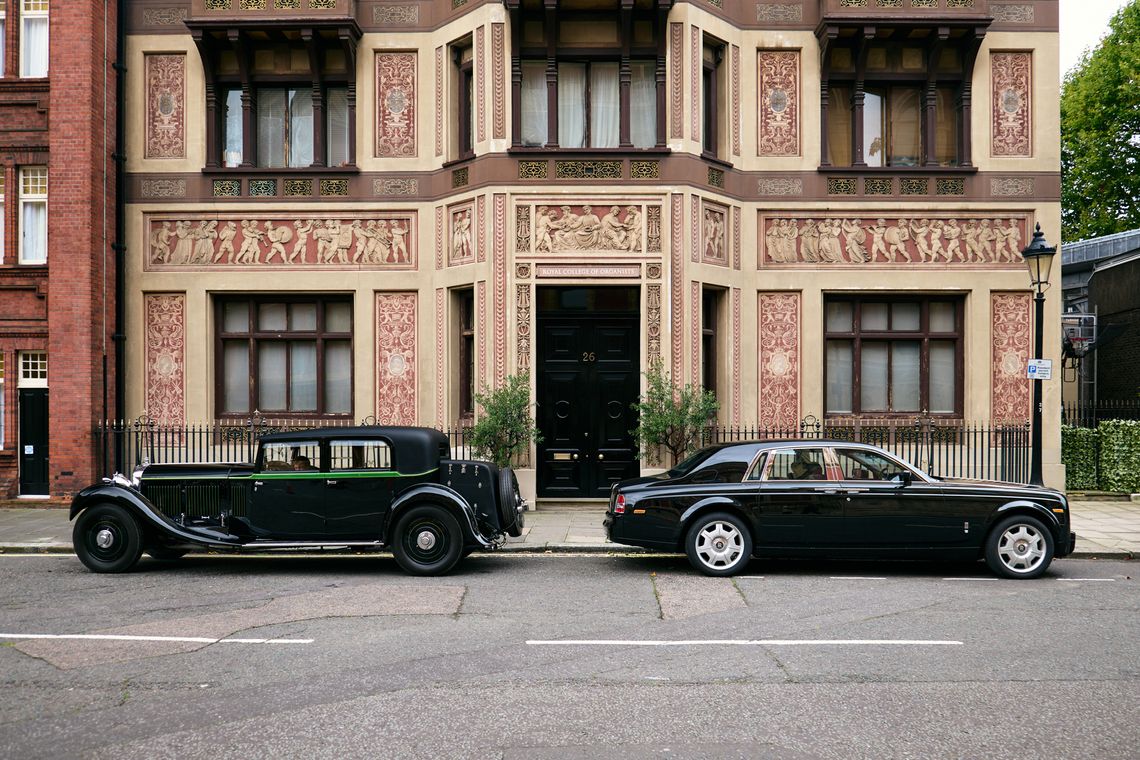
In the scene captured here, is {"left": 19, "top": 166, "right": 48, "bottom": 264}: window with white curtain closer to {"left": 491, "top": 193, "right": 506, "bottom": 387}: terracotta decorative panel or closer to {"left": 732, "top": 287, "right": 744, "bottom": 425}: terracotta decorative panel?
{"left": 491, "top": 193, "right": 506, "bottom": 387}: terracotta decorative panel

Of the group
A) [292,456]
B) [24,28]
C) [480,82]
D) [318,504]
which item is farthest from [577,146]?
[24,28]

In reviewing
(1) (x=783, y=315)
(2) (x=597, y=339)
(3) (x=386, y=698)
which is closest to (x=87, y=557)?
(3) (x=386, y=698)

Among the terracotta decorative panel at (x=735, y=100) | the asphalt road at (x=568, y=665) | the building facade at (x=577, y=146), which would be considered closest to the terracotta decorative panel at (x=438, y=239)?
the building facade at (x=577, y=146)

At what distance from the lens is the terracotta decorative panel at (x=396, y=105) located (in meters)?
17.3

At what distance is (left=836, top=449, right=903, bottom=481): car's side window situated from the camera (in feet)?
Answer: 34.8

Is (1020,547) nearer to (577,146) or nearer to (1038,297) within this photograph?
(1038,297)

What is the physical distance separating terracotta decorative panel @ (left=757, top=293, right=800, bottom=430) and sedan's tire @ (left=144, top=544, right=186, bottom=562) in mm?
10438

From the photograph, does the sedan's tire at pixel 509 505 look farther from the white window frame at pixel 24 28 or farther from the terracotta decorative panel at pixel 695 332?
the white window frame at pixel 24 28

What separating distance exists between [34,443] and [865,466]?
14633 mm

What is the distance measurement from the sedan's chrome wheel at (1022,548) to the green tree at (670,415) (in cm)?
579

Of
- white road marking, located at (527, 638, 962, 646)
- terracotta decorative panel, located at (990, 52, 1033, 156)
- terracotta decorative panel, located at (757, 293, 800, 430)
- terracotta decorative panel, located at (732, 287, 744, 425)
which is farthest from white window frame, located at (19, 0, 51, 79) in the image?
terracotta decorative panel, located at (990, 52, 1033, 156)

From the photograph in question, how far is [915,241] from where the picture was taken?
17.3m

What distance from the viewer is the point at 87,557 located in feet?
34.8

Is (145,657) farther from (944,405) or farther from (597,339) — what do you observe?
(944,405)
